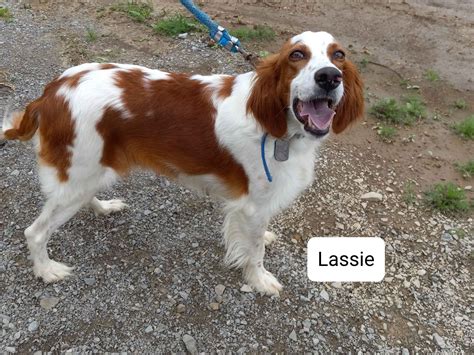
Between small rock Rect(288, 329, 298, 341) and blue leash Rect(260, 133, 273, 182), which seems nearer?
blue leash Rect(260, 133, 273, 182)

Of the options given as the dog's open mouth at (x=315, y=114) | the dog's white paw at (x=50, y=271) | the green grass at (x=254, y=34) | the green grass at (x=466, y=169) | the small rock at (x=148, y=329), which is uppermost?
the dog's open mouth at (x=315, y=114)

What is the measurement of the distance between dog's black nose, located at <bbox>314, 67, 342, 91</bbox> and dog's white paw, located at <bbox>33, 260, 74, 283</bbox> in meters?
2.37

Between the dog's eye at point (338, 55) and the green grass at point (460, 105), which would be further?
the green grass at point (460, 105)

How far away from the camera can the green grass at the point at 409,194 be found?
4.28 meters

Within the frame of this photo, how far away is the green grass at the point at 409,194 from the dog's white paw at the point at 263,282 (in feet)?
5.27

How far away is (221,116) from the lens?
2.91 metres

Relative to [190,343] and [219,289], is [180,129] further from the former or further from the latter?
[190,343]

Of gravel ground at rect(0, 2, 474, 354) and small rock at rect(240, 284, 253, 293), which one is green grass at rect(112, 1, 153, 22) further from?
small rock at rect(240, 284, 253, 293)

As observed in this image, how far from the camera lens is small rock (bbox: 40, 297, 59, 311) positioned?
10.7ft

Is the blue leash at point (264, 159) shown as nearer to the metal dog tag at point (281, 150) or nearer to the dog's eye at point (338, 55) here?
the metal dog tag at point (281, 150)

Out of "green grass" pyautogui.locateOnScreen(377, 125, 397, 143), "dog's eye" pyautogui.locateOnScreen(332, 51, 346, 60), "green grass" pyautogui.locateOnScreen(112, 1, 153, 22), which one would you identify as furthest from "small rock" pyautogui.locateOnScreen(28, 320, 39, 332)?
Answer: "green grass" pyautogui.locateOnScreen(112, 1, 153, 22)

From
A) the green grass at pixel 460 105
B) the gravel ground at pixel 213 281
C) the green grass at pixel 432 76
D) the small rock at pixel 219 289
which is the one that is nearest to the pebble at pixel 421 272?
the gravel ground at pixel 213 281

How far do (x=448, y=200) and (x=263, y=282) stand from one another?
201 centimetres

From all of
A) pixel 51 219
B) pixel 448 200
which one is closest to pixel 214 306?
pixel 51 219
